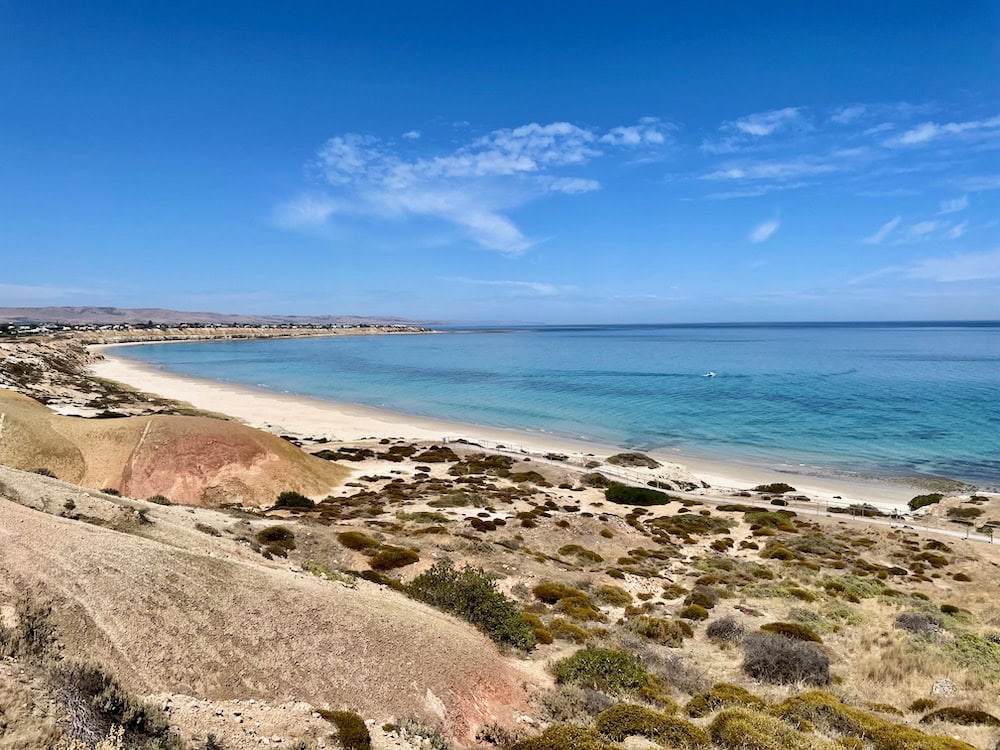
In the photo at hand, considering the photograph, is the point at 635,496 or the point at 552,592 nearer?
the point at 552,592

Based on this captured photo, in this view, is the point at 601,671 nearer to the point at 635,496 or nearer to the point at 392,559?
the point at 392,559

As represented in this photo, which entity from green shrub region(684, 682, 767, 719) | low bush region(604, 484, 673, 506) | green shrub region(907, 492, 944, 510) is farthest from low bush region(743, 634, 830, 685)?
green shrub region(907, 492, 944, 510)

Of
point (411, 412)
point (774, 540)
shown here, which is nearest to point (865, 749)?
point (774, 540)

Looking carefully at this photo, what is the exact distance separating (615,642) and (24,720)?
1265 centimetres

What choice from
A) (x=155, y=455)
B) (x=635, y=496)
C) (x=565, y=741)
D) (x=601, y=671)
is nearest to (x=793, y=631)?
(x=601, y=671)

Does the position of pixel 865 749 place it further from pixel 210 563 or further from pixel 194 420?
pixel 194 420

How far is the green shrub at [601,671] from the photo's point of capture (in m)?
11.5

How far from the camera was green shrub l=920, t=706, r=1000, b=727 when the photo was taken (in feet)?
36.2

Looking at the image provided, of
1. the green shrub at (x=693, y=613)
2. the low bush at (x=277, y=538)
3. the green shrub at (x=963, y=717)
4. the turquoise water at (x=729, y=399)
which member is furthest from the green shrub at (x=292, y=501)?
the turquoise water at (x=729, y=399)

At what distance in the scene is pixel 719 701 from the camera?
11523 millimetres

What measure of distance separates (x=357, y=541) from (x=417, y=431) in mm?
38854

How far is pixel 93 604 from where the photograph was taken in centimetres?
771

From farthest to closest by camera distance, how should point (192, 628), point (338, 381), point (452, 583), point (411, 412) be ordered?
point (338, 381) < point (411, 412) < point (452, 583) < point (192, 628)

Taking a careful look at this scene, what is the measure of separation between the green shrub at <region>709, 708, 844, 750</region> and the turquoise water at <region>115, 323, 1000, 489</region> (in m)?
40.7
